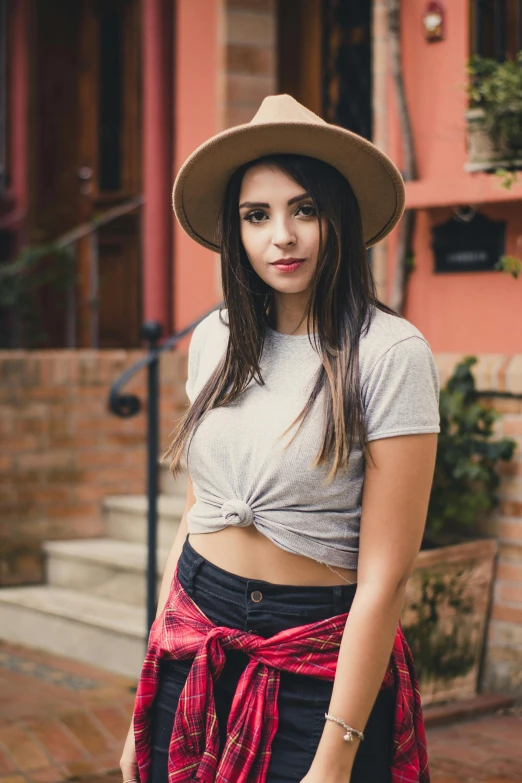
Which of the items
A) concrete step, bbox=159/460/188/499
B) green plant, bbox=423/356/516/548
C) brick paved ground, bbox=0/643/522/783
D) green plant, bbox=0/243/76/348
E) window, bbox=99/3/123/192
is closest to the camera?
brick paved ground, bbox=0/643/522/783

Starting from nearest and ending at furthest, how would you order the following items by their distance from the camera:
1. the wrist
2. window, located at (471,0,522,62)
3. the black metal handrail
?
the wrist, the black metal handrail, window, located at (471,0,522,62)

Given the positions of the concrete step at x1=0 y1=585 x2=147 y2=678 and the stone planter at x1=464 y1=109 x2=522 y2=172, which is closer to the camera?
the stone planter at x1=464 y1=109 x2=522 y2=172

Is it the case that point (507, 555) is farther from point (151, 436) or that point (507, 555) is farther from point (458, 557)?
point (151, 436)

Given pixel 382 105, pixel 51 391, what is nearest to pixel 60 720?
pixel 51 391

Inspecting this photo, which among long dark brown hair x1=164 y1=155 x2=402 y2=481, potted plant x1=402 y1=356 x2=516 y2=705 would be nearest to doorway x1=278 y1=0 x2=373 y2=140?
potted plant x1=402 y1=356 x2=516 y2=705

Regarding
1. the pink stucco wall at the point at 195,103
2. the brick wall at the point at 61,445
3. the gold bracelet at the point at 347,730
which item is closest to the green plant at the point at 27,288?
the pink stucco wall at the point at 195,103

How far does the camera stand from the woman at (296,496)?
183 centimetres

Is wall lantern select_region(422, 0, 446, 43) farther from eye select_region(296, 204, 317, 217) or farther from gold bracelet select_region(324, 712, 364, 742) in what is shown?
gold bracelet select_region(324, 712, 364, 742)

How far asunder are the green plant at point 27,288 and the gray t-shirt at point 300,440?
5.50 metres

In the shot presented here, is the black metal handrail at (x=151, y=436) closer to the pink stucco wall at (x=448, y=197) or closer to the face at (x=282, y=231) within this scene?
the pink stucco wall at (x=448, y=197)

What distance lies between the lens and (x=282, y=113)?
2.00 m

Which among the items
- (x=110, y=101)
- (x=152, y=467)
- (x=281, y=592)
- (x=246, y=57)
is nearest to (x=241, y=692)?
(x=281, y=592)

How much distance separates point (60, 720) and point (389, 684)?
2.52 meters

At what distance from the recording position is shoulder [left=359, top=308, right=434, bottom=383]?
6.08ft
